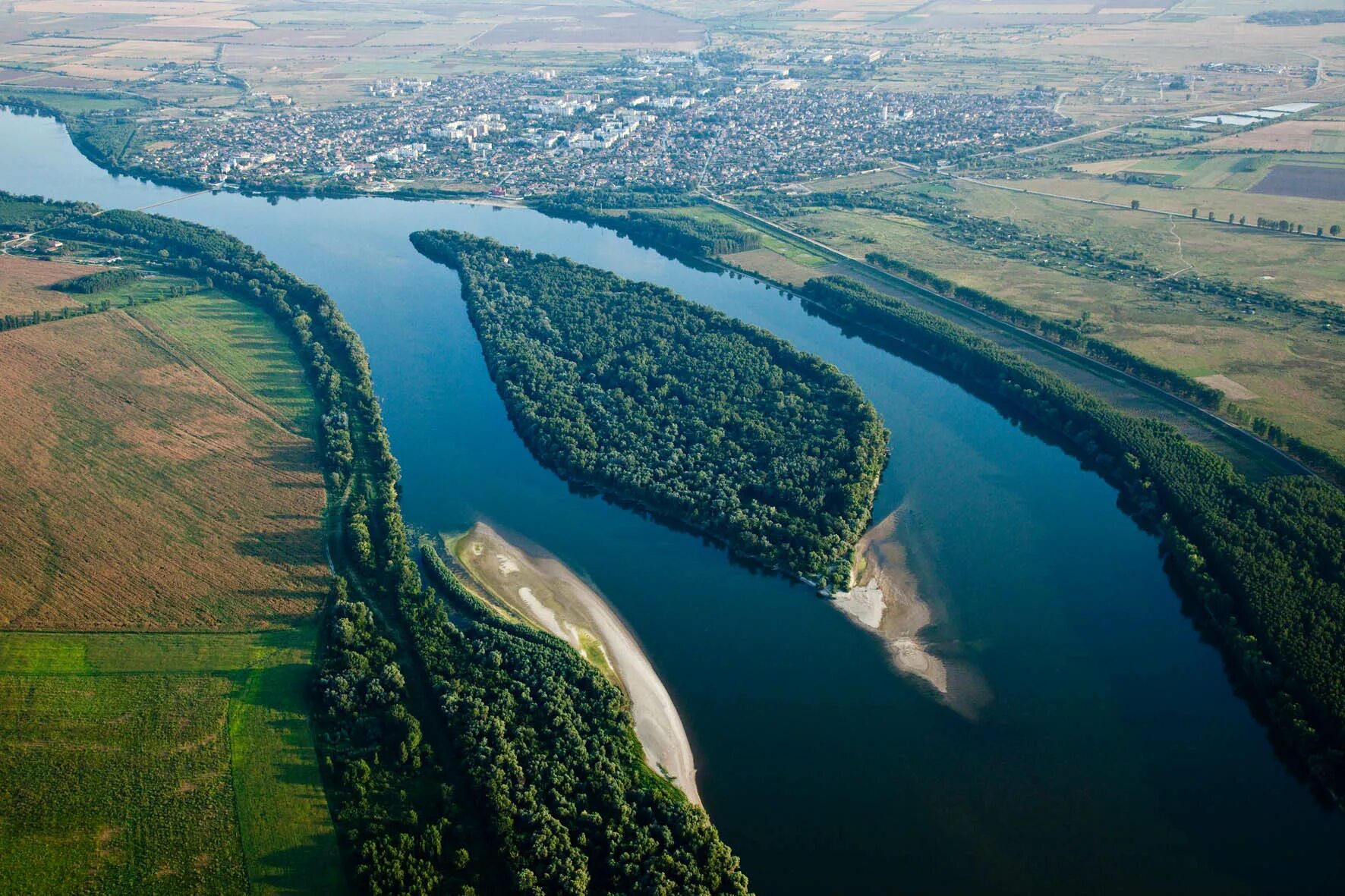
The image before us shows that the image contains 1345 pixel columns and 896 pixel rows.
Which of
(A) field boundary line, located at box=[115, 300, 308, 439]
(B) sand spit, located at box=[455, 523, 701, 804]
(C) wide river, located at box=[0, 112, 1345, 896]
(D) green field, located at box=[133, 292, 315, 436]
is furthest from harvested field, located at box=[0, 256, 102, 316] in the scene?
(B) sand spit, located at box=[455, 523, 701, 804]

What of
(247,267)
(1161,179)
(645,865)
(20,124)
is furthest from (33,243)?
(1161,179)

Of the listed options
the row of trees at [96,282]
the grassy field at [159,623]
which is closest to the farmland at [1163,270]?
the grassy field at [159,623]

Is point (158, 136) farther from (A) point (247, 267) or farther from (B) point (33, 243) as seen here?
(A) point (247, 267)

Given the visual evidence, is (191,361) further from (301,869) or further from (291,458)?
(301,869)

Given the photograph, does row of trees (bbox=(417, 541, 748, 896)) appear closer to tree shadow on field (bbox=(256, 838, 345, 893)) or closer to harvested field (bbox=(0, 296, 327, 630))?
tree shadow on field (bbox=(256, 838, 345, 893))

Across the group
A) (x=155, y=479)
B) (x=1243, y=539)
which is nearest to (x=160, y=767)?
(x=155, y=479)
